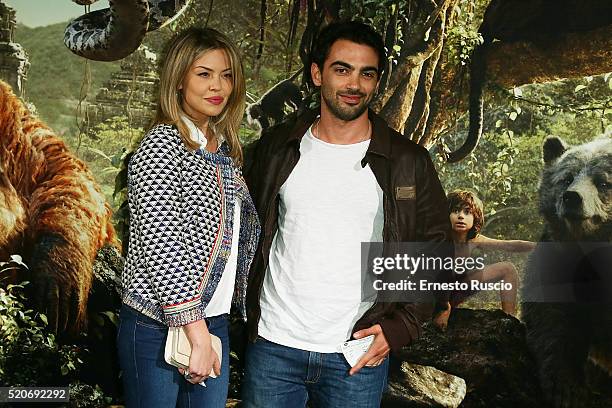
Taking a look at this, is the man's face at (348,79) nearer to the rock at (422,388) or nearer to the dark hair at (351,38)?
the dark hair at (351,38)

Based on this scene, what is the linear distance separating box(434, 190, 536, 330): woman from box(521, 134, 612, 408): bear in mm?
64

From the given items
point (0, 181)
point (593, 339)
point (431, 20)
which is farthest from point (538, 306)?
point (0, 181)

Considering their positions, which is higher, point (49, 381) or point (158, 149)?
point (158, 149)

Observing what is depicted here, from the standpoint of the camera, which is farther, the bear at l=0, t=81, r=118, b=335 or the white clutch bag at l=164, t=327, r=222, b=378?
the bear at l=0, t=81, r=118, b=335

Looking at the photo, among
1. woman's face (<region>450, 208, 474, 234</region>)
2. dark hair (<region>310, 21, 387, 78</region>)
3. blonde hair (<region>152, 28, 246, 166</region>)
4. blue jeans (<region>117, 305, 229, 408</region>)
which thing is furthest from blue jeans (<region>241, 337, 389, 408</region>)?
woman's face (<region>450, 208, 474, 234</region>)

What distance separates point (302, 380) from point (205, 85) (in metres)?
0.91

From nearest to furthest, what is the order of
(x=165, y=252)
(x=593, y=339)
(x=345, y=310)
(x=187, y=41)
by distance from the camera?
(x=165, y=252), (x=187, y=41), (x=345, y=310), (x=593, y=339)

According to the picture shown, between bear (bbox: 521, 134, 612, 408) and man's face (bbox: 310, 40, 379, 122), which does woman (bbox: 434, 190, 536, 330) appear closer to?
bear (bbox: 521, 134, 612, 408)

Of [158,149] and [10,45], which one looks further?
[10,45]

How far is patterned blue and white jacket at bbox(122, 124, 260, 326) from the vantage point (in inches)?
71.4

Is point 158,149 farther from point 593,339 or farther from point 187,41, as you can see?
point 593,339

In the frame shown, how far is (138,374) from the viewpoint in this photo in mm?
1892

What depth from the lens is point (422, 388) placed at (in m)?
3.22

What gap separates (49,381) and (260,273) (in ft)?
4.83
